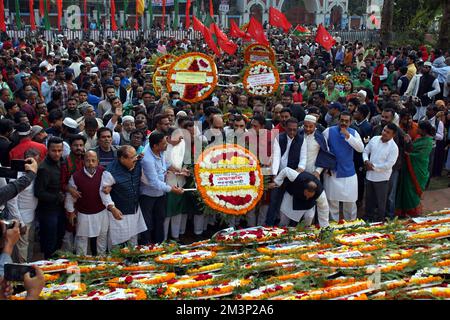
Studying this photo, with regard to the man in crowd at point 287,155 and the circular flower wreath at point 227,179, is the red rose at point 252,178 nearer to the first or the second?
the circular flower wreath at point 227,179

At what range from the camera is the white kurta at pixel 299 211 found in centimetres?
650

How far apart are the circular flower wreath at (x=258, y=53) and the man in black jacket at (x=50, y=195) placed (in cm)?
652

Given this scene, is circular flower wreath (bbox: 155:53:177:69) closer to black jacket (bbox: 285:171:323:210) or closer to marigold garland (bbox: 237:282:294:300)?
black jacket (bbox: 285:171:323:210)

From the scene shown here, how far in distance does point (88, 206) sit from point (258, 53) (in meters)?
6.74

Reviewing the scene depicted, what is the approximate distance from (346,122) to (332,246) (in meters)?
2.19

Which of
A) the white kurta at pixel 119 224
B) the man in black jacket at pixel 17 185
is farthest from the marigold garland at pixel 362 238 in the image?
the man in black jacket at pixel 17 185

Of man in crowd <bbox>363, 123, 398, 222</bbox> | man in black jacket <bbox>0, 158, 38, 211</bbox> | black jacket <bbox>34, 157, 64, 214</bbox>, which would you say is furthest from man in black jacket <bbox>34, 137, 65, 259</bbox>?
man in crowd <bbox>363, 123, 398, 222</bbox>

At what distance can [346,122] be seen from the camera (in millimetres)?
6938

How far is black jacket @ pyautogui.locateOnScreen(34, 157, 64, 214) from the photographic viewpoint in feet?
18.4

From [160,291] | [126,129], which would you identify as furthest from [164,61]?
[160,291]
